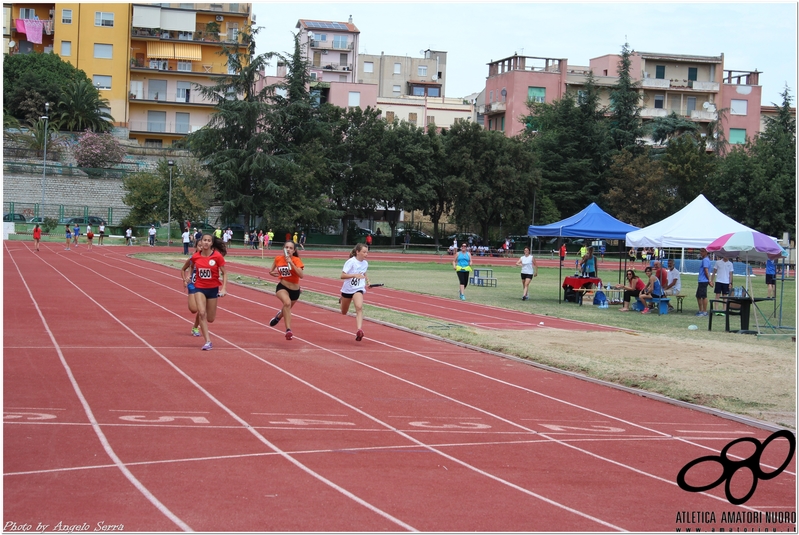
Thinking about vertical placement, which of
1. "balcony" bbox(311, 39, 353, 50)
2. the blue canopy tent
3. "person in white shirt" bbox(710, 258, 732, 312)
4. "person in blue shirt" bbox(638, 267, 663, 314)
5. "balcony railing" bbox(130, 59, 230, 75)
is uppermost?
"balcony" bbox(311, 39, 353, 50)

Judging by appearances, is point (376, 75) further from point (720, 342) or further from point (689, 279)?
point (720, 342)

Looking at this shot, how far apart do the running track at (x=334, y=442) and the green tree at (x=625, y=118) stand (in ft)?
203

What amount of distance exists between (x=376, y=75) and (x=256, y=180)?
4490cm

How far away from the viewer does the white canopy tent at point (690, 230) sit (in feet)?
76.4

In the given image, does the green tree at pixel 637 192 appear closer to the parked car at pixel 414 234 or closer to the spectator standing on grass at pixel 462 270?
the parked car at pixel 414 234

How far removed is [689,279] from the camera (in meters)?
40.7

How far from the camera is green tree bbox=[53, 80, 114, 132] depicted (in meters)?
69.8

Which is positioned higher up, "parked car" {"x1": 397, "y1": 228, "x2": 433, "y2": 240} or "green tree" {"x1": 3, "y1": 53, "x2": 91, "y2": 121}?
"green tree" {"x1": 3, "y1": 53, "x2": 91, "y2": 121}

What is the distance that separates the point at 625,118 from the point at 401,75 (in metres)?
38.1

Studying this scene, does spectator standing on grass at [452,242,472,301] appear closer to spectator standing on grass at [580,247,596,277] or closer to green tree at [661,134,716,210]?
spectator standing on grass at [580,247,596,277]

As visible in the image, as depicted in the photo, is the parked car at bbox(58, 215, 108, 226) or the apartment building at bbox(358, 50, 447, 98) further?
the apartment building at bbox(358, 50, 447, 98)

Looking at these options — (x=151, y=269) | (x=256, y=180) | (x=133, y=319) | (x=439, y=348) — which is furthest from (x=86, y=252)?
(x=439, y=348)

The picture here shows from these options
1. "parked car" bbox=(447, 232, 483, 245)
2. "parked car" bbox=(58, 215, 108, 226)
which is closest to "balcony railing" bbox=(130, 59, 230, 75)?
"parked car" bbox=(58, 215, 108, 226)

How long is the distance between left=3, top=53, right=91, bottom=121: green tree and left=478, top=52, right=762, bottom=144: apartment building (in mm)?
40860
